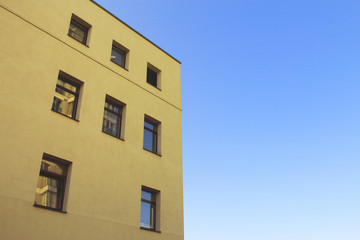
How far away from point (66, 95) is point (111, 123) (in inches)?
86.9

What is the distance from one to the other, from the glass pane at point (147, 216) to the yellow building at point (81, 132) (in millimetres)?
41

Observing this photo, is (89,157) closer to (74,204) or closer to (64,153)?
(64,153)

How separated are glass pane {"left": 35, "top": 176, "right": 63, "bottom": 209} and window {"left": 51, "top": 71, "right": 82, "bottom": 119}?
260 centimetres

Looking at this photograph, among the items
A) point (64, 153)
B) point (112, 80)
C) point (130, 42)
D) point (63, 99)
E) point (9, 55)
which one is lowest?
point (64, 153)

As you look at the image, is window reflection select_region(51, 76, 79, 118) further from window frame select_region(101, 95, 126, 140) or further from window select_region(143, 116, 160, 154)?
window select_region(143, 116, 160, 154)

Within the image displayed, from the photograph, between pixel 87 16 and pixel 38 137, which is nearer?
pixel 38 137

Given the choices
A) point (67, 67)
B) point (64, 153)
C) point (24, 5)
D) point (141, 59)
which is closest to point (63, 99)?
point (67, 67)

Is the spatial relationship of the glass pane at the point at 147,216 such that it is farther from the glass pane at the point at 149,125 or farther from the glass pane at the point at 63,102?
the glass pane at the point at 63,102

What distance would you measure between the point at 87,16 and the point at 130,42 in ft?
8.22

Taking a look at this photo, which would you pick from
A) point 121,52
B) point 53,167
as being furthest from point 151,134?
point 53,167

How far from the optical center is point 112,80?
14.1 m

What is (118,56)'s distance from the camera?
615 inches

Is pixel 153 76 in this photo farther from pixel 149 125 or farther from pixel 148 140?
pixel 148 140

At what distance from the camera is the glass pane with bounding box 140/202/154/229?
41.7ft
